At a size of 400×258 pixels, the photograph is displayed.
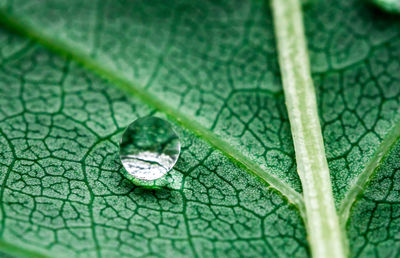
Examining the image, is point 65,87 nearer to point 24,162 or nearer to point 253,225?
point 24,162

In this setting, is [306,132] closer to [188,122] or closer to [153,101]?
[188,122]

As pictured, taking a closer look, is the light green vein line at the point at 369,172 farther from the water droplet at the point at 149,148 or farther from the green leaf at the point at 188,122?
the water droplet at the point at 149,148

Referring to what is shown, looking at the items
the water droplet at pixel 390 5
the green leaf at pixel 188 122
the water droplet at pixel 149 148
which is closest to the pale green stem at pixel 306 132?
the green leaf at pixel 188 122

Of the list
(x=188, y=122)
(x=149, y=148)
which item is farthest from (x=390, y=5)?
(x=149, y=148)

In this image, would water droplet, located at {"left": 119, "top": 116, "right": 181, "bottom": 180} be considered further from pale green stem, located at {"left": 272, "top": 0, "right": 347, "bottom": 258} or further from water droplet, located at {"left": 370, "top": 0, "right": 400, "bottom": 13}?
water droplet, located at {"left": 370, "top": 0, "right": 400, "bottom": 13}

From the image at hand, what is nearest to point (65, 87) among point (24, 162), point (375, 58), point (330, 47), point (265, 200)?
point (24, 162)

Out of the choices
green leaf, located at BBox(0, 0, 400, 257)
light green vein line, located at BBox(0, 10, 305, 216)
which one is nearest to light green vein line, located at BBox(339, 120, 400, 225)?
green leaf, located at BBox(0, 0, 400, 257)
